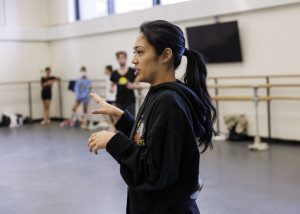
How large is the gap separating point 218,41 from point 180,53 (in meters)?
5.70

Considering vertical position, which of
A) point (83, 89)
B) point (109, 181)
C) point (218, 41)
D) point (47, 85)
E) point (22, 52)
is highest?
point (22, 52)

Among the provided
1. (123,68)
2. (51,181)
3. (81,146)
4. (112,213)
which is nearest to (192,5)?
(123,68)

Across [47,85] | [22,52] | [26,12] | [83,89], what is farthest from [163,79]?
[26,12]

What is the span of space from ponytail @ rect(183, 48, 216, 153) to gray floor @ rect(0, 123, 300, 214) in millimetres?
2058

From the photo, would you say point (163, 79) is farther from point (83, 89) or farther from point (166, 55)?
point (83, 89)

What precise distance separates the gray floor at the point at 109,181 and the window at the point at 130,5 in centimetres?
350

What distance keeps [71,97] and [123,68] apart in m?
4.53

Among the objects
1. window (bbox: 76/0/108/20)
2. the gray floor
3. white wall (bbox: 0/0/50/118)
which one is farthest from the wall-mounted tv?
white wall (bbox: 0/0/50/118)

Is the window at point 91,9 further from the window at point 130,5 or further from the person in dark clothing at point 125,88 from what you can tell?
the person in dark clothing at point 125,88

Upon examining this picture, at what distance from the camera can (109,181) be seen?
4.49 metres

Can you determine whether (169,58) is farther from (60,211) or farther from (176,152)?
(60,211)

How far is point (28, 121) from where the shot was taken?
10523 millimetres

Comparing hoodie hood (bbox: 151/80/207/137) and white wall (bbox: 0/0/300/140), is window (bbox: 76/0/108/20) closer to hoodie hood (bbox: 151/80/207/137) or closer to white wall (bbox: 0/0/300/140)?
white wall (bbox: 0/0/300/140)

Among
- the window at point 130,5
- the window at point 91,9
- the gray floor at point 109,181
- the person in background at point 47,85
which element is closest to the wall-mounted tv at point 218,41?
the gray floor at point 109,181
